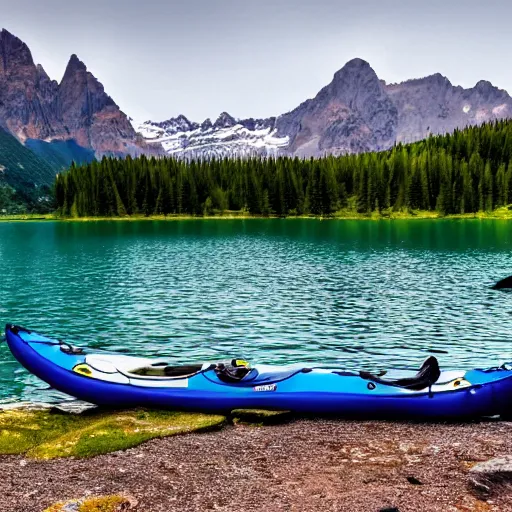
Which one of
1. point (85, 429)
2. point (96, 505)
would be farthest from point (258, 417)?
point (96, 505)

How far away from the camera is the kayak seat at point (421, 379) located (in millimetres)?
20109

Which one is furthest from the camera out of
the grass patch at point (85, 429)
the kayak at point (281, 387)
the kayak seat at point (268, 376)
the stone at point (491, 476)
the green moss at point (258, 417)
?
the kayak seat at point (268, 376)

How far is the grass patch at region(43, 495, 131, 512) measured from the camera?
1343 centimetres

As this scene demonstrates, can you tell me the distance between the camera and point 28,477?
15.9 meters

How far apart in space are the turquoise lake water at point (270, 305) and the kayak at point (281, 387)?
334 cm

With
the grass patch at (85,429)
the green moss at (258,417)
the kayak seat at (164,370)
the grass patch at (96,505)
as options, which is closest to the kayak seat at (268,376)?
the green moss at (258,417)

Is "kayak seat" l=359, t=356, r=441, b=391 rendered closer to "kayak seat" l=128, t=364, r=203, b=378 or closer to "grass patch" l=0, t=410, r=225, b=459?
"grass patch" l=0, t=410, r=225, b=459

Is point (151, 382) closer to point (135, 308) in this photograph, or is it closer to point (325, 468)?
point (325, 468)

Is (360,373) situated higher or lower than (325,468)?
higher

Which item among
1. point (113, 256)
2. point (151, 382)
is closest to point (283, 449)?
point (151, 382)

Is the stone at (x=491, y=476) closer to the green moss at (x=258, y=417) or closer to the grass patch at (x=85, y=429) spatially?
the green moss at (x=258, y=417)

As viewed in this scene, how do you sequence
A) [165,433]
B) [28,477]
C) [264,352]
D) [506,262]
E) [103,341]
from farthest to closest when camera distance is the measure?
[506,262] < [103,341] < [264,352] < [165,433] < [28,477]

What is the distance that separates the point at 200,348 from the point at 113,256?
53908mm

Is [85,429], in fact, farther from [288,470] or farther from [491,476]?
[491,476]
